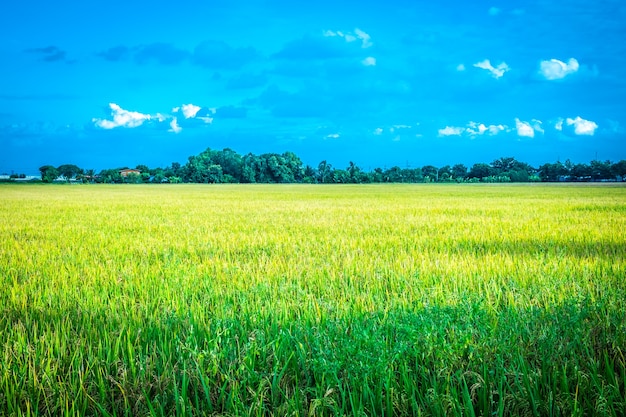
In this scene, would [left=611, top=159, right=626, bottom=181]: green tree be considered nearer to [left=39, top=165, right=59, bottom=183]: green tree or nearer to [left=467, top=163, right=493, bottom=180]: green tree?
[left=467, top=163, right=493, bottom=180]: green tree

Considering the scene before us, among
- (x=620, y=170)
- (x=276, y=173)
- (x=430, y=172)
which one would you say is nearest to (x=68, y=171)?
(x=276, y=173)

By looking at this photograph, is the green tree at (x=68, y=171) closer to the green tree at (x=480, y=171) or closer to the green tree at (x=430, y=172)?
the green tree at (x=430, y=172)

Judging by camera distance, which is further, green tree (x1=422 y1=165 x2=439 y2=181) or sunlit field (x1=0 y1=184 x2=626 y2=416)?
green tree (x1=422 y1=165 x2=439 y2=181)

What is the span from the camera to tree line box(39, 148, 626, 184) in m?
134

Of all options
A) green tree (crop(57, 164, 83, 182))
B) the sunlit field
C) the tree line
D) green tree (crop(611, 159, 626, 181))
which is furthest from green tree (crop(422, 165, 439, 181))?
the sunlit field

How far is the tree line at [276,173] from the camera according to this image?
438 ft

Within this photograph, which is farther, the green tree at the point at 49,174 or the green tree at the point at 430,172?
the green tree at the point at 430,172

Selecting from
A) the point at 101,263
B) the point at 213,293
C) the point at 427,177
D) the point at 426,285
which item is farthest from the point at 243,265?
the point at 427,177

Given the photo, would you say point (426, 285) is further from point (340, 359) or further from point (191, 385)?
point (191, 385)

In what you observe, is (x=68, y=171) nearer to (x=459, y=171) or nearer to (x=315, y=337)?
(x=459, y=171)

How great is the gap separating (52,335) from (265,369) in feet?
5.39

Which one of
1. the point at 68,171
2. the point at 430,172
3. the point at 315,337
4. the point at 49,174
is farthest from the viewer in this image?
the point at 430,172

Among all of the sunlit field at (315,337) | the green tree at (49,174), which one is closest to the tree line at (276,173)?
the green tree at (49,174)

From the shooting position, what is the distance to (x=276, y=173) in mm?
138375
